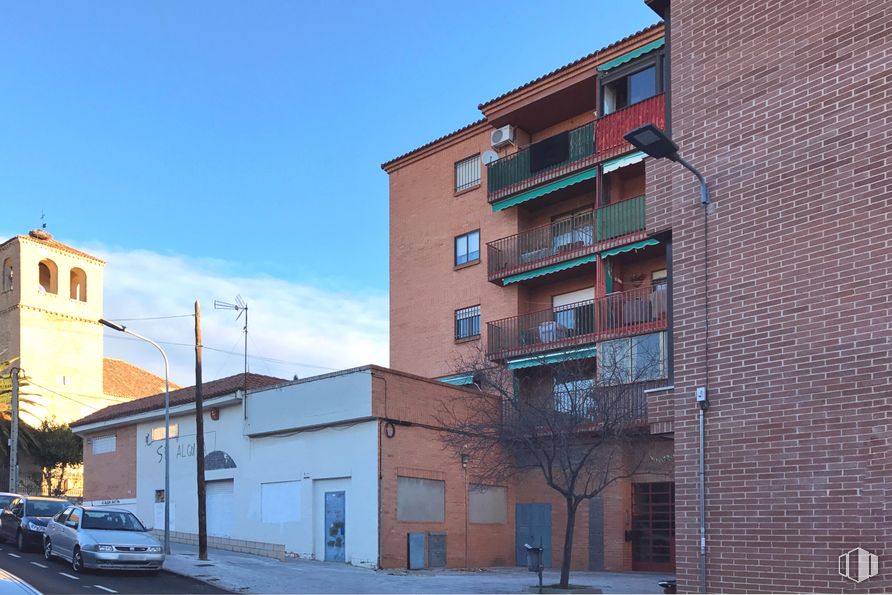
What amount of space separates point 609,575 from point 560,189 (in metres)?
12.7

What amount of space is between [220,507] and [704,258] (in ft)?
74.9

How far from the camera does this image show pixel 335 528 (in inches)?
1000

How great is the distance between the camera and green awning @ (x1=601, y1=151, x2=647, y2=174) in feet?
91.2

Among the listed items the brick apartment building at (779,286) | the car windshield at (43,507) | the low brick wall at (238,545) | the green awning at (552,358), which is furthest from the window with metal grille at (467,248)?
the brick apartment building at (779,286)

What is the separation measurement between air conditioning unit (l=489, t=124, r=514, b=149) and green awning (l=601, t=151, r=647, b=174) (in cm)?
479

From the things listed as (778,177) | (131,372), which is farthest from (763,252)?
(131,372)

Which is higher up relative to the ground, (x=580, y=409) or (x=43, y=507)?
(x=580, y=409)

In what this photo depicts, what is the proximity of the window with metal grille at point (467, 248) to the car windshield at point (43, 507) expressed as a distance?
15817 mm

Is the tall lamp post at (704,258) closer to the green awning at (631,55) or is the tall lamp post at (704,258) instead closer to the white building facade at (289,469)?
the white building facade at (289,469)

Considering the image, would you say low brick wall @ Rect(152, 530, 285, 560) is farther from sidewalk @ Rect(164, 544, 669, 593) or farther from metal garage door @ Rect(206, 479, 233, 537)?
sidewalk @ Rect(164, 544, 669, 593)

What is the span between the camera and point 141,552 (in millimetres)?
20062

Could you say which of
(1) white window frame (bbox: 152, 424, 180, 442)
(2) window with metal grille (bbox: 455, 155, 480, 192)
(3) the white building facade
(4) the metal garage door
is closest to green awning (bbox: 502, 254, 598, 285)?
(2) window with metal grille (bbox: 455, 155, 480, 192)

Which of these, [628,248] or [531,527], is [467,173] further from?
[531,527]

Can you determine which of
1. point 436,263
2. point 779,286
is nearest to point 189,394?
point 436,263
